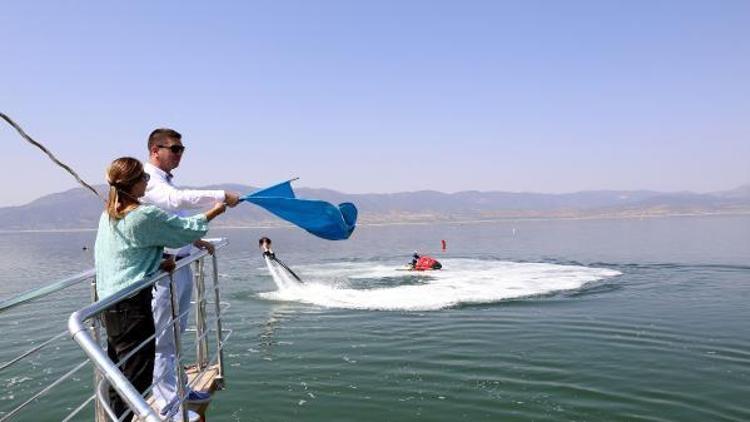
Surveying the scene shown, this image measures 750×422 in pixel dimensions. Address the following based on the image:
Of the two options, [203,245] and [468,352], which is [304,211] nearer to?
[203,245]

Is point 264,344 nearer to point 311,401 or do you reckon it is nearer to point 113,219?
point 311,401

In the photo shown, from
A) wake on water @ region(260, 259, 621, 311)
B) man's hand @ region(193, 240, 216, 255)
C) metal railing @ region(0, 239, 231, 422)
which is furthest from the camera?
wake on water @ region(260, 259, 621, 311)

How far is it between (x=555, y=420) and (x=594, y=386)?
6.83 feet

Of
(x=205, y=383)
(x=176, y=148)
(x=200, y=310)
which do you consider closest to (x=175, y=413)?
(x=205, y=383)

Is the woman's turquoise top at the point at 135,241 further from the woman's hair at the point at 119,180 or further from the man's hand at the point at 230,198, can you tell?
the man's hand at the point at 230,198

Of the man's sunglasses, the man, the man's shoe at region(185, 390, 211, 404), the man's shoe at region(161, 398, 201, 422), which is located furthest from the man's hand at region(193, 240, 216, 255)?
the man's shoe at region(161, 398, 201, 422)

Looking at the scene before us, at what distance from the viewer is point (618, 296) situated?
21500mm

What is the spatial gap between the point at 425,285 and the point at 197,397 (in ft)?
68.8

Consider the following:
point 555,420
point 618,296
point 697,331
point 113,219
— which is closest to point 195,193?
point 113,219

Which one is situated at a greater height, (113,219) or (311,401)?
(113,219)

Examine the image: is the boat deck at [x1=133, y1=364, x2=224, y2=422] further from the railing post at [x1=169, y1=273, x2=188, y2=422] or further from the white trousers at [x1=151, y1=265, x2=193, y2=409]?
the railing post at [x1=169, y1=273, x2=188, y2=422]

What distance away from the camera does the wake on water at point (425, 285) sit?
21130mm

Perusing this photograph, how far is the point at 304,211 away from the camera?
248 inches

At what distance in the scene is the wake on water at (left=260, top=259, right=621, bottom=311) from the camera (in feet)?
69.3
